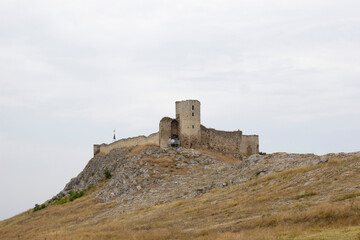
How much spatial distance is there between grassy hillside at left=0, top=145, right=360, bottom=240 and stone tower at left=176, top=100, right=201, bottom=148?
577 inches

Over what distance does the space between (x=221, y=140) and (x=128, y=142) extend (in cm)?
1309

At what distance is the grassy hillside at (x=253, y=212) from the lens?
17766 millimetres

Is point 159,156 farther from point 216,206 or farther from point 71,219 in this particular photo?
point 216,206

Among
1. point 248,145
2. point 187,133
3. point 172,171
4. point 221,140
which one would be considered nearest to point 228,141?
point 221,140

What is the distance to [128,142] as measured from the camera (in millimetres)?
61844

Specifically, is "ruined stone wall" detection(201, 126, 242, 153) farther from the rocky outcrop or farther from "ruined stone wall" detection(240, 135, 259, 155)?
the rocky outcrop

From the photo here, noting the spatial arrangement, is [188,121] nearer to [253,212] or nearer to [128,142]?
[128,142]

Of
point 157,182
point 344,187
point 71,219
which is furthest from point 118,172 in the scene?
point 344,187

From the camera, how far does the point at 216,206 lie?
89.4 ft

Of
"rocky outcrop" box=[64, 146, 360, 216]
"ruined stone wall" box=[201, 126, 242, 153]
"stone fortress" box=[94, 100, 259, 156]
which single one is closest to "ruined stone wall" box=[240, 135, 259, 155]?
"ruined stone wall" box=[201, 126, 242, 153]

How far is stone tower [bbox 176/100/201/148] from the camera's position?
5528 centimetres

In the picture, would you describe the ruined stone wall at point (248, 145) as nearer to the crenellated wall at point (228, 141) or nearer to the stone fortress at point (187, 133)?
the crenellated wall at point (228, 141)

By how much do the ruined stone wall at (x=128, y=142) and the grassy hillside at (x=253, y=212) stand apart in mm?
16378

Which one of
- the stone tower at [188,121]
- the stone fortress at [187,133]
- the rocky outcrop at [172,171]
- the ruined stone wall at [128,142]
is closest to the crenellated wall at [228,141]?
the stone fortress at [187,133]
